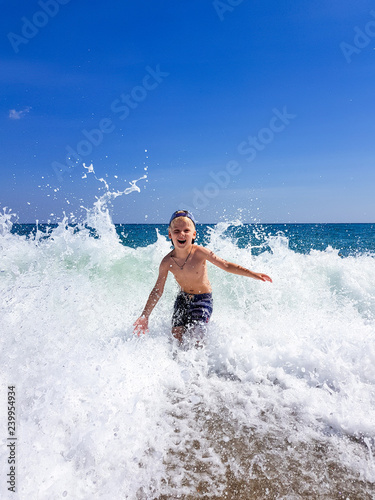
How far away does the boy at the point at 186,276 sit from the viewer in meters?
4.10

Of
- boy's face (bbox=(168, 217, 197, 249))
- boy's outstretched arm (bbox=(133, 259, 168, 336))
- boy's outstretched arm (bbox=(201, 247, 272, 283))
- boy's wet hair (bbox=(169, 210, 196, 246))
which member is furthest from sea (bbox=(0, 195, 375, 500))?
boy's wet hair (bbox=(169, 210, 196, 246))

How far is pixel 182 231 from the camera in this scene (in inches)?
161

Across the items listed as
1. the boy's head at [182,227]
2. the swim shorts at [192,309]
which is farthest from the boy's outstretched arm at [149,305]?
the boy's head at [182,227]

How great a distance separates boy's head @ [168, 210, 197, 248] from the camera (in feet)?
13.4

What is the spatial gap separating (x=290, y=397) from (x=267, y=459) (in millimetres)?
909

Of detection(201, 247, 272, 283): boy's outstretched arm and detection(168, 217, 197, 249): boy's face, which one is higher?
detection(168, 217, 197, 249): boy's face

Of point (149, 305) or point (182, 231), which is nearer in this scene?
point (182, 231)

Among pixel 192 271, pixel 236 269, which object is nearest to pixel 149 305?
pixel 192 271

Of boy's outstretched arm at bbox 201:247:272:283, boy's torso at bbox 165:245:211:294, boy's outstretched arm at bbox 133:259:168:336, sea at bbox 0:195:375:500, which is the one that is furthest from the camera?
boy's torso at bbox 165:245:211:294

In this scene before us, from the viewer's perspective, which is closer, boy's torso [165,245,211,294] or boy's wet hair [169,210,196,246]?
boy's wet hair [169,210,196,246]

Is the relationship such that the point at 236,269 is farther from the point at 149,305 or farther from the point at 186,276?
the point at 149,305

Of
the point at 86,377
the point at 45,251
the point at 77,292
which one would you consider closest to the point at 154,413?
the point at 86,377

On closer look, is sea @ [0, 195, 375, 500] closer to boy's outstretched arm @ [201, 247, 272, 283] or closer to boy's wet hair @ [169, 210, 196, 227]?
boy's outstretched arm @ [201, 247, 272, 283]

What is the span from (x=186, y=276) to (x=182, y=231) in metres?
0.63
